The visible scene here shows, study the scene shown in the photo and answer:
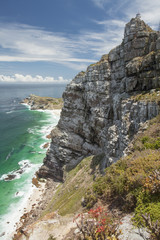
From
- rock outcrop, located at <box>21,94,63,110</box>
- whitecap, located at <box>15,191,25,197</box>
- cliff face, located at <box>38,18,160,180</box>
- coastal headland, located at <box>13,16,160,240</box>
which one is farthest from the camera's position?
rock outcrop, located at <box>21,94,63,110</box>

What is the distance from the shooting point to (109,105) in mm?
35344

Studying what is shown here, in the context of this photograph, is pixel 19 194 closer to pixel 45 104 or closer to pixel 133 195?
pixel 133 195

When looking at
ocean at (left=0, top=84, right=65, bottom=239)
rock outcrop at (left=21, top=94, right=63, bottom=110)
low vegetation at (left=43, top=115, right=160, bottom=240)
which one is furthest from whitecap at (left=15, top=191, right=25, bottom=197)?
rock outcrop at (left=21, top=94, right=63, bottom=110)

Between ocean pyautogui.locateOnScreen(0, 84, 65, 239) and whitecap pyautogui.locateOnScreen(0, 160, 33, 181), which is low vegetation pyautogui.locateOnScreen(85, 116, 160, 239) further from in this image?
whitecap pyautogui.locateOnScreen(0, 160, 33, 181)

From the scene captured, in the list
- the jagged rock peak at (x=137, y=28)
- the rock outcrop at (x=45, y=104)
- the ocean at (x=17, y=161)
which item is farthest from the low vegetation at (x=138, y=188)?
the rock outcrop at (x=45, y=104)

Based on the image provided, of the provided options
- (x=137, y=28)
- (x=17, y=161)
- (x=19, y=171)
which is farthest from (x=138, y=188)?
(x=17, y=161)

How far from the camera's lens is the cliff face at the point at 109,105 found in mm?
25156

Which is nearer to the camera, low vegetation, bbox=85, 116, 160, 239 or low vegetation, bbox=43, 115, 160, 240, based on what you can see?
low vegetation, bbox=43, 115, 160, 240

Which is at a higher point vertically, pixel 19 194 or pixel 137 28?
pixel 137 28

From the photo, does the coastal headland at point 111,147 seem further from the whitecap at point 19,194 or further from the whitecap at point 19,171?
the whitecap at point 19,171

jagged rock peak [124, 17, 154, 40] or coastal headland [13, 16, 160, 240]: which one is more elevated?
jagged rock peak [124, 17, 154, 40]

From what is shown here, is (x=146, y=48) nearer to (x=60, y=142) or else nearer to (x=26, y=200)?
(x=60, y=142)

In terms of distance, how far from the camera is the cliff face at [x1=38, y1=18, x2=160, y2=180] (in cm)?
2516

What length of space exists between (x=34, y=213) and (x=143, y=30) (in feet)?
156
